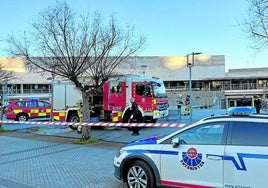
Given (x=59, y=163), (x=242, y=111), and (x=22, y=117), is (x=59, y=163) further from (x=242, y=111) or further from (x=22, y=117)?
(x=22, y=117)

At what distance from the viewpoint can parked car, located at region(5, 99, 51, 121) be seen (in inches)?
1153

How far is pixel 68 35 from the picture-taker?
16.3 m

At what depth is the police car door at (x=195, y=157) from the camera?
245 inches

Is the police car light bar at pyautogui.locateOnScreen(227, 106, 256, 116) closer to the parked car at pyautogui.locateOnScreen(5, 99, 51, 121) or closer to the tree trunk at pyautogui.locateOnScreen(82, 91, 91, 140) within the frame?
the tree trunk at pyautogui.locateOnScreen(82, 91, 91, 140)

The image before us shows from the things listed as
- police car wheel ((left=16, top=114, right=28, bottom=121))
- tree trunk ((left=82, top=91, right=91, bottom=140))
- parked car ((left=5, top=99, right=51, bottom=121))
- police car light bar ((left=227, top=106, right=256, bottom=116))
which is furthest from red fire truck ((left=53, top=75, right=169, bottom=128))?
police car light bar ((left=227, top=106, right=256, bottom=116))

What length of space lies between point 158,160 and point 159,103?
14.4 meters

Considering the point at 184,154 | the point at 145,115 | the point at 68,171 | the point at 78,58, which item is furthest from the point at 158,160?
the point at 145,115

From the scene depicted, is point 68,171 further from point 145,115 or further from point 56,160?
point 145,115

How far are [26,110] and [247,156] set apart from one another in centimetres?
2542

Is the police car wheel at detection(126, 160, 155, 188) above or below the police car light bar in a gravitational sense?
below

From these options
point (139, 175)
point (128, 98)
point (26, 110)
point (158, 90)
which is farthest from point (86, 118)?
point (26, 110)

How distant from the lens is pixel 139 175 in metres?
7.26

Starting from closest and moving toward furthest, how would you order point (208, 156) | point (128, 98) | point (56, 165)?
point (208, 156)
point (56, 165)
point (128, 98)

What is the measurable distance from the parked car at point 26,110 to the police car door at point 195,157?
24.1 m
